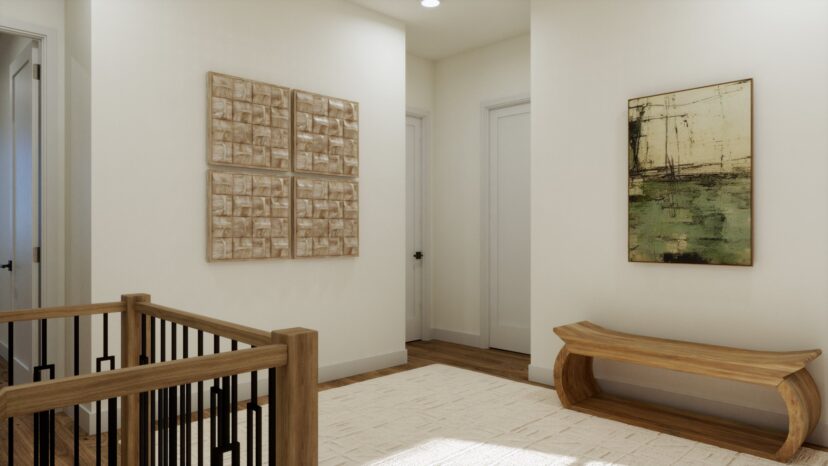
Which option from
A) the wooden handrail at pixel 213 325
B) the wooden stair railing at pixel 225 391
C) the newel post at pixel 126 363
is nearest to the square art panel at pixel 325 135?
the newel post at pixel 126 363

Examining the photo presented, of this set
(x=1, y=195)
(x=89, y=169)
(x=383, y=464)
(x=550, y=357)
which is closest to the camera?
(x=383, y=464)

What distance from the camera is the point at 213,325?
5.49 ft

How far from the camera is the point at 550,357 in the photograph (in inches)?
153

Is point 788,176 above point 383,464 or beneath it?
above

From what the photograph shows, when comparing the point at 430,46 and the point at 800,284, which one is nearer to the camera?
the point at 800,284

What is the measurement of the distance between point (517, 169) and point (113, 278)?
11.1 ft

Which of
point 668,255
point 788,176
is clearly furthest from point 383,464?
point 788,176

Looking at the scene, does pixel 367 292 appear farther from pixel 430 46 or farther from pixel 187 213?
pixel 430 46

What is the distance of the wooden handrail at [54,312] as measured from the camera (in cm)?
200

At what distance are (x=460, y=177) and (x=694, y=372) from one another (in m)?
3.11

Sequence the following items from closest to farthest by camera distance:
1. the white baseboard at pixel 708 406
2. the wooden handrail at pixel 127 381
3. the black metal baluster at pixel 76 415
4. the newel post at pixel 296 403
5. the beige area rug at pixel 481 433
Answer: the wooden handrail at pixel 127 381, the newel post at pixel 296 403, the black metal baluster at pixel 76 415, the beige area rug at pixel 481 433, the white baseboard at pixel 708 406

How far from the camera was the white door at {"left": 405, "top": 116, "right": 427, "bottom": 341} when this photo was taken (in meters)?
5.50

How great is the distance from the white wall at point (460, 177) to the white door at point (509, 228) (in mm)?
143

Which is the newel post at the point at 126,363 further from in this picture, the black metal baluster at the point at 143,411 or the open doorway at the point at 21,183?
the open doorway at the point at 21,183
